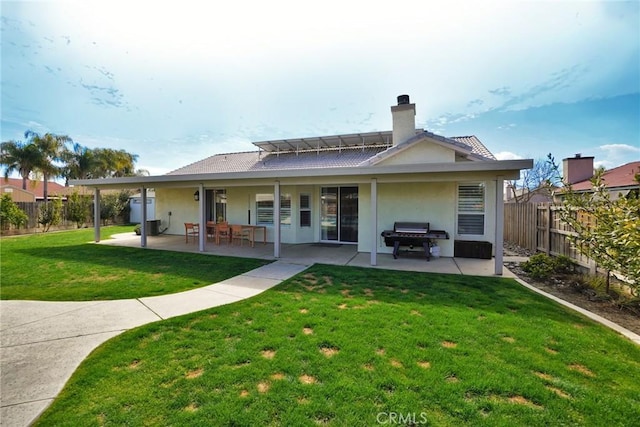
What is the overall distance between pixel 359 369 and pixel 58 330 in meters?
4.06

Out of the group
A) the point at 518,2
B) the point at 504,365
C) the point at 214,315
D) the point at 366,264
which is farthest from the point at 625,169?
the point at 214,315

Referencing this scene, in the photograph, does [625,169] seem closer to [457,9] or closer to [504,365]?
[457,9]

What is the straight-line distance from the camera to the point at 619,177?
1274cm

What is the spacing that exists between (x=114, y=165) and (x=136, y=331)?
31504 mm

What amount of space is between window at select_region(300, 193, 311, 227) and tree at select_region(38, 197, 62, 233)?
14.4 metres

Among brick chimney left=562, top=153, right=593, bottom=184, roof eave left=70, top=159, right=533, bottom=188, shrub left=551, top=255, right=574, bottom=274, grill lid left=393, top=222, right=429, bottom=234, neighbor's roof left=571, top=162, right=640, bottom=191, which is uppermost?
brick chimney left=562, top=153, right=593, bottom=184

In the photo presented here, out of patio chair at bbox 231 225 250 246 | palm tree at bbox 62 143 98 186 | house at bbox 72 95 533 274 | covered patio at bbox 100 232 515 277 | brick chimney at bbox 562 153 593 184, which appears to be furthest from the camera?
palm tree at bbox 62 143 98 186

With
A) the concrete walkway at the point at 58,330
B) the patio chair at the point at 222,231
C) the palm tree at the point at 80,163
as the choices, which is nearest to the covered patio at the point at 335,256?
the patio chair at the point at 222,231

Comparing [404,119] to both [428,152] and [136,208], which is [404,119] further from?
[136,208]

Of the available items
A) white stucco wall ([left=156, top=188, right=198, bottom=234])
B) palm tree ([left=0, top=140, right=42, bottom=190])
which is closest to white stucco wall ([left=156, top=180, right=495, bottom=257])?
white stucco wall ([left=156, top=188, right=198, bottom=234])

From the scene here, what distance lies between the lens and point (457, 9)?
6.51 meters

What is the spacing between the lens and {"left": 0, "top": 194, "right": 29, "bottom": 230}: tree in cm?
1318

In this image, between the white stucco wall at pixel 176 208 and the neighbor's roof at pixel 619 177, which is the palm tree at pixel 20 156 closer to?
the white stucco wall at pixel 176 208

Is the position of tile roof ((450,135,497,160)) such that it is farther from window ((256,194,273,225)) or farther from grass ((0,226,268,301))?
grass ((0,226,268,301))
